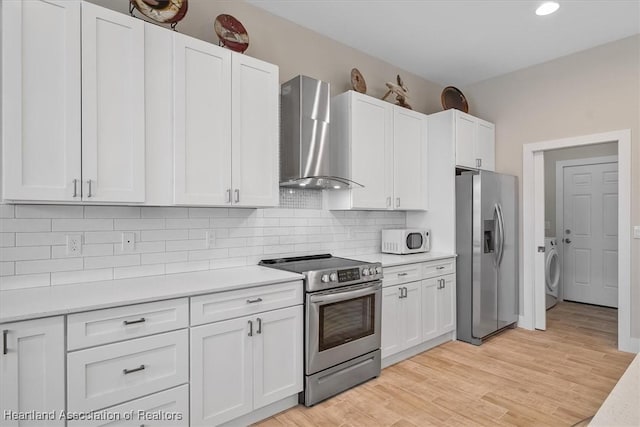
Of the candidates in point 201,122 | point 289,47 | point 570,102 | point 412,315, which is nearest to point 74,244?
point 201,122

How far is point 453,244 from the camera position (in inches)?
150

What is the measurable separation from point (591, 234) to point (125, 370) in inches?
236

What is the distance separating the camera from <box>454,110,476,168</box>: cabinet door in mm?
3822

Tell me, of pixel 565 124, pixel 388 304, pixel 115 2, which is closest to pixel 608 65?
pixel 565 124

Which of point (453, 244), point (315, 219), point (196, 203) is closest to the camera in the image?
point (196, 203)

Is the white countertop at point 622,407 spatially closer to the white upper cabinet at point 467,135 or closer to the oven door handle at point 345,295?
the oven door handle at point 345,295

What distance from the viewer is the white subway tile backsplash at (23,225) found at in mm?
1923

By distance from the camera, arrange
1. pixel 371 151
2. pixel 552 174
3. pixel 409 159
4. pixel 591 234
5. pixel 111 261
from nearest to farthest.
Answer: pixel 111 261
pixel 371 151
pixel 409 159
pixel 591 234
pixel 552 174

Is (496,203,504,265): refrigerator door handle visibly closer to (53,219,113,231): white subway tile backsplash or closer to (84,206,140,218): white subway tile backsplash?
(84,206,140,218): white subway tile backsplash

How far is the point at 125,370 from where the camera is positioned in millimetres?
1771

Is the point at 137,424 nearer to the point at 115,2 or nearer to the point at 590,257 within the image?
the point at 115,2

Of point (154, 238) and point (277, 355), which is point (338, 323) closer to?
point (277, 355)

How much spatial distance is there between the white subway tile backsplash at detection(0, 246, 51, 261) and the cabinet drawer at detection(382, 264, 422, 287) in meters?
2.36

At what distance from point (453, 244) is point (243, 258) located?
2.24 meters
